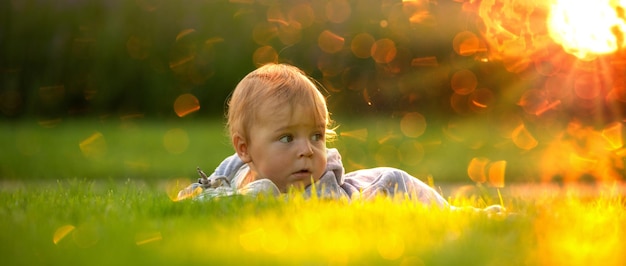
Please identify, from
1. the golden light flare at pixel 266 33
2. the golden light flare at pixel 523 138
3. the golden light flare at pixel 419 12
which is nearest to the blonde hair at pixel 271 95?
the golden light flare at pixel 523 138

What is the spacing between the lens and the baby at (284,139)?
15.3 feet

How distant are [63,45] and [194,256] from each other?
12368mm

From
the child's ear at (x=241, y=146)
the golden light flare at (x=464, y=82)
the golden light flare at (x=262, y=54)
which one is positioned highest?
the child's ear at (x=241, y=146)

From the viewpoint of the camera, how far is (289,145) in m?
4.66

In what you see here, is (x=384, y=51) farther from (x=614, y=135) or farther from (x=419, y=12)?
(x=614, y=135)

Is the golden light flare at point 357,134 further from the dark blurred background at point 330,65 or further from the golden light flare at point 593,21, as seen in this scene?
the golden light flare at point 593,21

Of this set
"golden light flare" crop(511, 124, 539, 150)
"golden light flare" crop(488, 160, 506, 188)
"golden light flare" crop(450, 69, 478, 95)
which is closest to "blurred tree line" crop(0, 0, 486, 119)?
"golden light flare" crop(450, 69, 478, 95)

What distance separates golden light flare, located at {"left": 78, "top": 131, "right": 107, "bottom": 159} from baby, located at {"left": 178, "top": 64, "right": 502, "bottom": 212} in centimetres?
599

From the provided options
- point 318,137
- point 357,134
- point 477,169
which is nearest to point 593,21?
point 477,169

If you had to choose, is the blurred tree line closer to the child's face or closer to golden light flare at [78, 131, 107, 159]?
golden light flare at [78, 131, 107, 159]

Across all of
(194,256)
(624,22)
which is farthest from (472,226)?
(624,22)

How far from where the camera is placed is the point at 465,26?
13.6 meters

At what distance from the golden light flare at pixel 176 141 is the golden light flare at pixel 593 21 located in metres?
4.75

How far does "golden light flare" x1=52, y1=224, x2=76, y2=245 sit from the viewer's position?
3357mm
